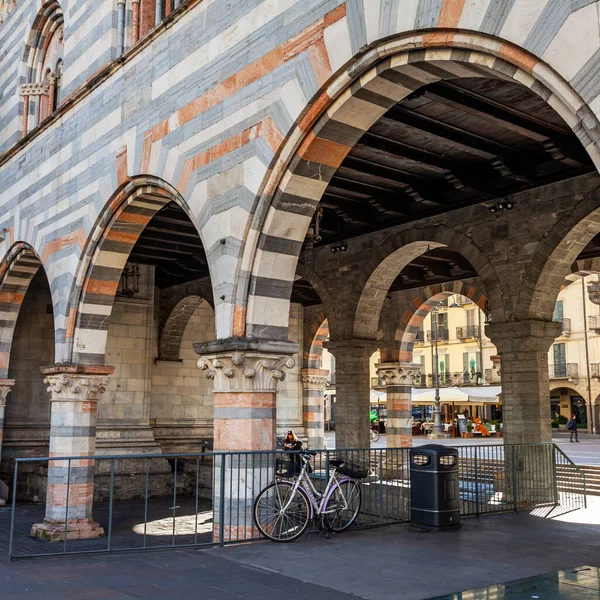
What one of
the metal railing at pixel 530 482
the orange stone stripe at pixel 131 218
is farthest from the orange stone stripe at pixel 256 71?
the metal railing at pixel 530 482

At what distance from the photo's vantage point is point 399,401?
16.8m

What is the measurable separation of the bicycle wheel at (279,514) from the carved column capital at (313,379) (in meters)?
13.3

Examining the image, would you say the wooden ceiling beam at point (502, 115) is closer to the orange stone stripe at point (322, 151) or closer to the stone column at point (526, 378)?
the orange stone stripe at point (322, 151)

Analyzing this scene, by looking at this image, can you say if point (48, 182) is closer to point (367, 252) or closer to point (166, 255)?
point (166, 255)

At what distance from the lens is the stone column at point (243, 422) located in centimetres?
658

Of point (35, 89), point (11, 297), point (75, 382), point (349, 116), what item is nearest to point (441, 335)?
point (11, 297)

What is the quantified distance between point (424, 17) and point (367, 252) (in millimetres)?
8202

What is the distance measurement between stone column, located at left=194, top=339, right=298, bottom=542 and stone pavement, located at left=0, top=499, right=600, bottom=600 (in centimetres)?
39

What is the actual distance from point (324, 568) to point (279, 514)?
1.12 m

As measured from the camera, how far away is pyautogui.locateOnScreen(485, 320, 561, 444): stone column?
10.3 m


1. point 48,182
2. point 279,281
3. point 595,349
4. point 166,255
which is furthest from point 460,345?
point 279,281

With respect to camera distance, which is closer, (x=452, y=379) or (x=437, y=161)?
(x=437, y=161)

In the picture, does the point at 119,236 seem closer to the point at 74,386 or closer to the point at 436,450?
the point at 74,386

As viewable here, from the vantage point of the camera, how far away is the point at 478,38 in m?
4.62
